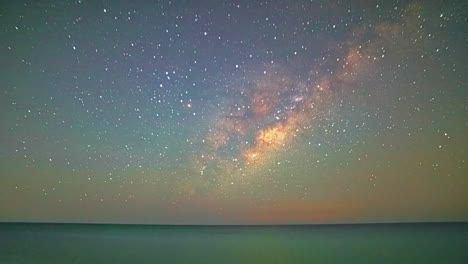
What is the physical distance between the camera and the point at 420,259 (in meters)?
12.3

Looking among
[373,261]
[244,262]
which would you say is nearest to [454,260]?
[373,261]

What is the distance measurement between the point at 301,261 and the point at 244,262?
260 cm

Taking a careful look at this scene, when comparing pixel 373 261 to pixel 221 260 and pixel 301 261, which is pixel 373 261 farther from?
pixel 221 260

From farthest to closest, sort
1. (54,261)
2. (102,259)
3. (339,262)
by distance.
Result: 1. (339,262)
2. (102,259)
3. (54,261)

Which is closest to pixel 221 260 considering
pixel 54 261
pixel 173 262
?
pixel 173 262

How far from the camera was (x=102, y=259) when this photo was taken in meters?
11.2

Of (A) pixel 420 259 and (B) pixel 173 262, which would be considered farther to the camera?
(A) pixel 420 259

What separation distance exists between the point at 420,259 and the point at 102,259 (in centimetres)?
1376

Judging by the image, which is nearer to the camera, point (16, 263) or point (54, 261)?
point (16, 263)

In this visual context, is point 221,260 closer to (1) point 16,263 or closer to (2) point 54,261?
(2) point 54,261

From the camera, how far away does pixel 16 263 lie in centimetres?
952

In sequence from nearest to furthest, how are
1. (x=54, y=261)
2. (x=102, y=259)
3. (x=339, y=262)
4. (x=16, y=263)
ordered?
(x=16, y=263) < (x=54, y=261) < (x=102, y=259) < (x=339, y=262)

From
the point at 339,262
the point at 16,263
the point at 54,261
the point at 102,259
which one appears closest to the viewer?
the point at 16,263

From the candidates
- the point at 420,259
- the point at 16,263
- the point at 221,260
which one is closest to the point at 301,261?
the point at 221,260
